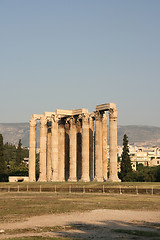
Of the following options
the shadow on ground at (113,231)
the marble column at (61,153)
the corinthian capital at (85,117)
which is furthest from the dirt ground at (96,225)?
the marble column at (61,153)

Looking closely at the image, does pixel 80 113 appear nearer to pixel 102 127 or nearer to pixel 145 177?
pixel 102 127

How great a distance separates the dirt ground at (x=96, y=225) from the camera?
1988 cm

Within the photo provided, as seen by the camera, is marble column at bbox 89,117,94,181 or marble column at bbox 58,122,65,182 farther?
marble column at bbox 58,122,65,182

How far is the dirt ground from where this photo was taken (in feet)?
65.2

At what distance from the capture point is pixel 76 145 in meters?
84.3

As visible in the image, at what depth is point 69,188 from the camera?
2267 inches

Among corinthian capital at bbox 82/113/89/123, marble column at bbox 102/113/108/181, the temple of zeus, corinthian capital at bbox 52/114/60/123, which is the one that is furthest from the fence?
corinthian capital at bbox 52/114/60/123

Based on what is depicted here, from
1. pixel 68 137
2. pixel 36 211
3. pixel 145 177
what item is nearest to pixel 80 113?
pixel 68 137

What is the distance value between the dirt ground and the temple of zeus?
139ft

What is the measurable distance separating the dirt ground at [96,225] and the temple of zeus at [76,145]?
4240 centimetres

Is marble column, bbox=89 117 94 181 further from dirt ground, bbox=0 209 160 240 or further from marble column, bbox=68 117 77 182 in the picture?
dirt ground, bbox=0 209 160 240

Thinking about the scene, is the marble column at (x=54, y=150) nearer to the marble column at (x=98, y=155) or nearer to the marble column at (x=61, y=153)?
the marble column at (x=61, y=153)

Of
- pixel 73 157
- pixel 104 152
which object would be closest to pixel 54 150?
pixel 73 157

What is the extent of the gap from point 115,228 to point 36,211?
32.9 ft
